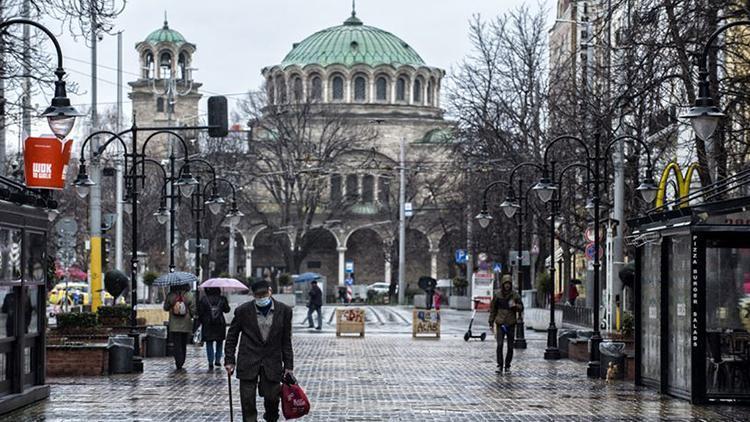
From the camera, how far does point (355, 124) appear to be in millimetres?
105312

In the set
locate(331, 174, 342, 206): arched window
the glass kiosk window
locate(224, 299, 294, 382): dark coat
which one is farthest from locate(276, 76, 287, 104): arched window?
locate(224, 299, 294, 382): dark coat

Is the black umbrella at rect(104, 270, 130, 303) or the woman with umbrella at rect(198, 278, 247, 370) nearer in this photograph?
the woman with umbrella at rect(198, 278, 247, 370)

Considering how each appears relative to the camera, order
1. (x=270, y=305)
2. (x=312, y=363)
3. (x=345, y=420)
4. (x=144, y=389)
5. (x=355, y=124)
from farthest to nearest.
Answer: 1. (x=355, y=124)
2. (x=312, y=363)
3. (x=144, y=389)
4. (x=345, y=420)
5. (x=270, y=305)

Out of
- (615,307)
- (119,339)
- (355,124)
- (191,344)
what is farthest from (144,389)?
(355,124)

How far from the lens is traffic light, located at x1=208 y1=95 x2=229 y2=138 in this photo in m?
32.1

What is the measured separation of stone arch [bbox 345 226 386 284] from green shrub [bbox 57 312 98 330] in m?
90.2

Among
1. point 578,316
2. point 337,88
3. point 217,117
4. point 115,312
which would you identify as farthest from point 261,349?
point 337,88

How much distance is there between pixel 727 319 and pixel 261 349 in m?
7.30

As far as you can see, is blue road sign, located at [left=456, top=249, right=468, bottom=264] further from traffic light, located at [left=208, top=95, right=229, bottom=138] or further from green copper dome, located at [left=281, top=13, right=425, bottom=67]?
green copper dome, located at [left=281, top=13, right=425, bottom=67]

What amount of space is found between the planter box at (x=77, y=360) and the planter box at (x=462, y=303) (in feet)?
166

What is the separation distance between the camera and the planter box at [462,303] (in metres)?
75.4

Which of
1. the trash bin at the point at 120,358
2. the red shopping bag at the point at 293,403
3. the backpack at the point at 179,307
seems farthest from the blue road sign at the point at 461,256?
the red shopping bag at the point at 293,403

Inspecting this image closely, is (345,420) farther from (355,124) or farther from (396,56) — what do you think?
(396,56)

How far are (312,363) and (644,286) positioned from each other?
7547 mm
